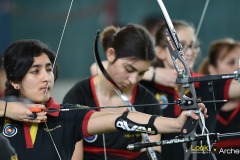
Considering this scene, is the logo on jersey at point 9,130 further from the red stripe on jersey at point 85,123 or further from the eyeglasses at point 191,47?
the eyeglasses at point 191,47

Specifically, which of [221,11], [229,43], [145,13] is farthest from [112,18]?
[229,43]

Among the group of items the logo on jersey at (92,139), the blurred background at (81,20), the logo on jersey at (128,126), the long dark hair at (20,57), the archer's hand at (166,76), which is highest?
the blurred background at (81,20)

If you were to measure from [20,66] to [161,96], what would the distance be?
123 centimetres

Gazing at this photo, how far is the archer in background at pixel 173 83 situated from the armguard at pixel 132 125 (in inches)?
33.2

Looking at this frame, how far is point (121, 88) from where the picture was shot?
3.93 metres

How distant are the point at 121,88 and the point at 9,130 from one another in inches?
34.8

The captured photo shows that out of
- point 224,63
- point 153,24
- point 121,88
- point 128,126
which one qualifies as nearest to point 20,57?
point 128,126

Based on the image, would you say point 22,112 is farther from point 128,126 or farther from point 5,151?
point 5,151

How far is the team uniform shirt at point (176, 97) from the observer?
151 inches

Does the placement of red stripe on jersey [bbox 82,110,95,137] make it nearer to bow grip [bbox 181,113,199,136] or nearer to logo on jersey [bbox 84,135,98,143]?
bow grip [bbox 181,113,199,136]

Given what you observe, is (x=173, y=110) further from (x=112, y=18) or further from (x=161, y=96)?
(x=112, y=18)

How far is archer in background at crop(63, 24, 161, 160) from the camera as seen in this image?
12.5ft

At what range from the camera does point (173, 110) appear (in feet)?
13.6

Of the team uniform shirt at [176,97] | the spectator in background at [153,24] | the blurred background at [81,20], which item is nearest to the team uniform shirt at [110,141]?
the team uniform shirt at [176,97]
